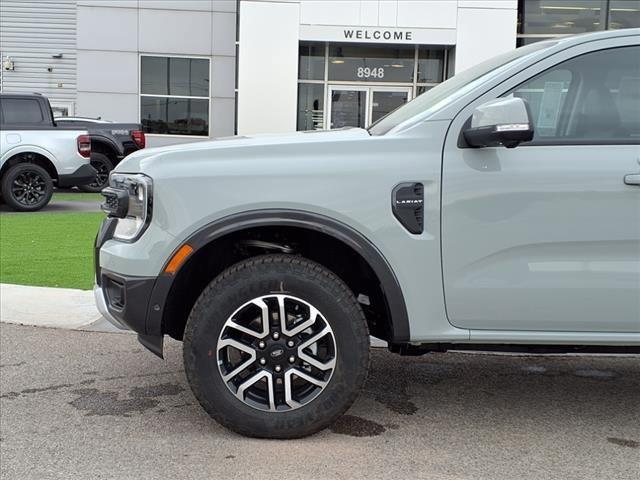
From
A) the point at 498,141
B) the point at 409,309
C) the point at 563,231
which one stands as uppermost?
the point at 498,141

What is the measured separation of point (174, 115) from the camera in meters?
20.4

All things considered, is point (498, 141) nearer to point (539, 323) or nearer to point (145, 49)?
point (539, 323)

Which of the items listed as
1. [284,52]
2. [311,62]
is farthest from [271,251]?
[311,62]

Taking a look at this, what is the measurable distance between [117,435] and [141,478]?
0.52 meters

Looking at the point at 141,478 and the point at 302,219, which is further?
the point at 302,219

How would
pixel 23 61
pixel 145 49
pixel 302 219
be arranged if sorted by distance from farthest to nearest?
pixel 23 61 → pixel 145 49 → pixel 302 219

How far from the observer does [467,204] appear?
129 inches

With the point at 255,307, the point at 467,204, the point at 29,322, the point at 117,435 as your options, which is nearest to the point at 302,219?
the point at 255,307

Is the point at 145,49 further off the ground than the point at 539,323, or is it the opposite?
the point at 145,49

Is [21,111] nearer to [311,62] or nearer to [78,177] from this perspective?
[78,177]

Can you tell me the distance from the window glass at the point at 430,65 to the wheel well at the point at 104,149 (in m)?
7.96

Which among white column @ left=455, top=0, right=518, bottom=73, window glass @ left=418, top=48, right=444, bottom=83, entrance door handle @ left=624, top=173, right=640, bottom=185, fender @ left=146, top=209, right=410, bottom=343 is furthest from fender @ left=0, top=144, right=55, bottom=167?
entrance door handle @ left=624, top=173, right=640, bottom=185

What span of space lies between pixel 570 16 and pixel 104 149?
12.0 m

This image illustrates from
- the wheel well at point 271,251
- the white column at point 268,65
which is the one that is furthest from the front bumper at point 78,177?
the wheel well at point 271,251
